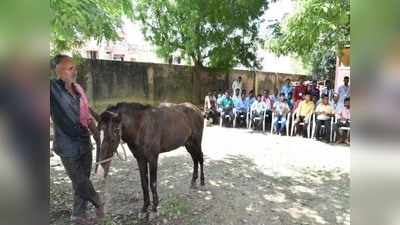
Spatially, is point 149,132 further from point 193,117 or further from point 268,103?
point 268,103

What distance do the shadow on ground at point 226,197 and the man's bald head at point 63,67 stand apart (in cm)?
145

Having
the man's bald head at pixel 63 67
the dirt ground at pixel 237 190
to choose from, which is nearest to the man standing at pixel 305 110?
the dirt ground at pixel 237 190

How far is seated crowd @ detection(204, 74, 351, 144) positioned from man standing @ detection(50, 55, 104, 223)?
5186mm

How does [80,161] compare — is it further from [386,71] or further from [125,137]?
[386,71]

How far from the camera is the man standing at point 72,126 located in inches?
97.7

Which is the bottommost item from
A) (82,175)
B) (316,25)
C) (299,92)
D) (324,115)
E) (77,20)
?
(82,175)

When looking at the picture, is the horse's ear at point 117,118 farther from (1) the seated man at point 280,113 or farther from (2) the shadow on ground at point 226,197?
(1) the seated man at point 280,113

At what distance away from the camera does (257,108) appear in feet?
31.1

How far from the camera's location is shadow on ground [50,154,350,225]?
11.8ft

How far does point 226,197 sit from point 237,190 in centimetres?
30

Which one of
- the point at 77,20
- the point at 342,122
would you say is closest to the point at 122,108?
the point at 77,20

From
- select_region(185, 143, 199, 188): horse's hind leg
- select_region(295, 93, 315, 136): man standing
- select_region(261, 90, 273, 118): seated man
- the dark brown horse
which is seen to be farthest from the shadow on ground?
select_region(261, 90, 273, 118): seated man

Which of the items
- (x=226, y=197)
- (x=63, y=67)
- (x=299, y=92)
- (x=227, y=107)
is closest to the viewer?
(x=63, y=67)

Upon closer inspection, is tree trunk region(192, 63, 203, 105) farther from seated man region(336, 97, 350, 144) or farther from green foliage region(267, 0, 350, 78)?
green foliage region(267, 0, 350, 78)
